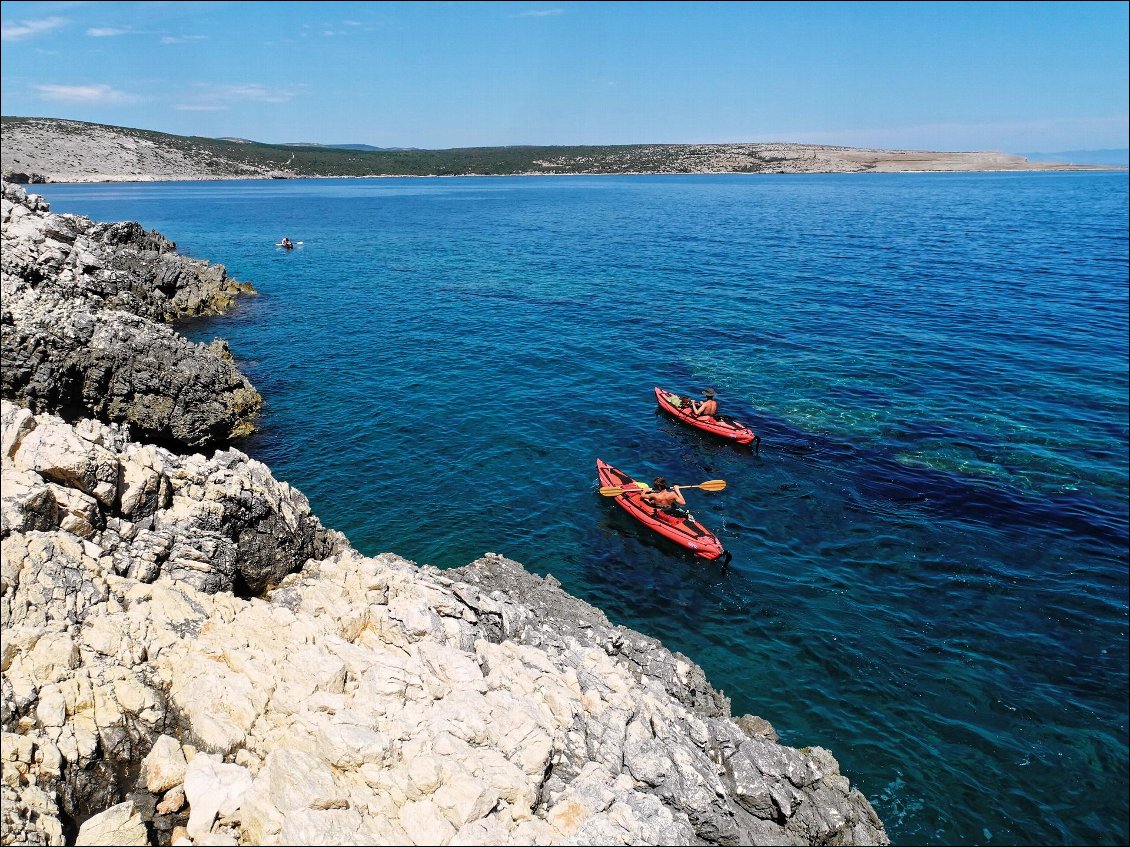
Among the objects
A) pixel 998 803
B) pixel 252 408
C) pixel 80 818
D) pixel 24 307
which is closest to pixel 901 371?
pixel 998 803

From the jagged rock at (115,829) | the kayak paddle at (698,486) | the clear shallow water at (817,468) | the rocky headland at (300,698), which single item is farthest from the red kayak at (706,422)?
the jagged rock at (115,829)

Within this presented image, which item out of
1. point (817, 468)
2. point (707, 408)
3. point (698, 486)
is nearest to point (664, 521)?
point (698, 486)

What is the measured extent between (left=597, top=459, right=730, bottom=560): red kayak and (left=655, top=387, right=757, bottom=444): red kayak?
20.6 feet

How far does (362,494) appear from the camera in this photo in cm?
2453

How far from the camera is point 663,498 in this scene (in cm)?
2291

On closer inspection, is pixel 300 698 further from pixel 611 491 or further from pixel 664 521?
pixel 611 491

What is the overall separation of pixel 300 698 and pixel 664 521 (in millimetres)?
14051

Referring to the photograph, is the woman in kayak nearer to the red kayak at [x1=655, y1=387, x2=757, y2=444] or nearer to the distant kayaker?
the red kayak at [x1=655, y1=387, x2=757, y2=444]

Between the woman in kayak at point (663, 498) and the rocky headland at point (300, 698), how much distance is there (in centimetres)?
649

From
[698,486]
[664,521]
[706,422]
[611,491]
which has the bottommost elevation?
[664,521]

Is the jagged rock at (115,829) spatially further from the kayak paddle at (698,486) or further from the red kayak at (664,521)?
the kayak paddle at (698,486)

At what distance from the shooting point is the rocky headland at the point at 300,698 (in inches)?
387

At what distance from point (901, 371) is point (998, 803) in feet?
91.5

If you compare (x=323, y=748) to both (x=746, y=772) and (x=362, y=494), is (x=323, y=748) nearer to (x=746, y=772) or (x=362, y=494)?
(x=746, y=772)
